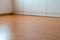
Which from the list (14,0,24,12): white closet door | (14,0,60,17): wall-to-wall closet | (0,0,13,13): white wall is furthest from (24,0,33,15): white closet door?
(0,0,13,13): white wall

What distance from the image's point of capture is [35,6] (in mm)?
2896

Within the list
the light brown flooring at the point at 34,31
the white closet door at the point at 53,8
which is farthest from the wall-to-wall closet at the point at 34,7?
the light brown flooring at the point at 34,31

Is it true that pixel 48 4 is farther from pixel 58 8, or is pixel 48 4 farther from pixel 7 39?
pixel 7 39

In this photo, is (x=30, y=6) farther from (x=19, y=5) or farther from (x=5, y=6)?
(x=5, y=6)

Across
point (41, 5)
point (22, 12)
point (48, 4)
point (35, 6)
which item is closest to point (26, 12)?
point (22, 12)

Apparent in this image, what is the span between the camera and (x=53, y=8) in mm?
2559

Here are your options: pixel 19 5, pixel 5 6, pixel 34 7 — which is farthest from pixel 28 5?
pixel 5 6

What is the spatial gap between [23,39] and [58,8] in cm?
187

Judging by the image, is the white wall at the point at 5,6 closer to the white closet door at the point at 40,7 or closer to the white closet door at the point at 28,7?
the white closet door at the point at 28,7

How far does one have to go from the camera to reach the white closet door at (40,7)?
2723 millimetres

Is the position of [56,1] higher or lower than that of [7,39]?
higher

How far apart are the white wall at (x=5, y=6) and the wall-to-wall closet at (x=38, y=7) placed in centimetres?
19

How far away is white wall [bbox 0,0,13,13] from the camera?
10.0 feet

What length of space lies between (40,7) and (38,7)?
7 centimetres
